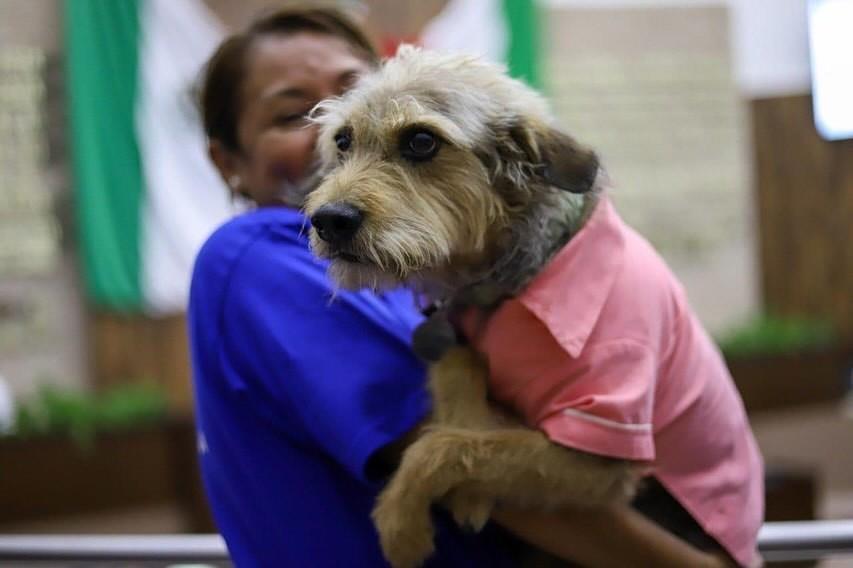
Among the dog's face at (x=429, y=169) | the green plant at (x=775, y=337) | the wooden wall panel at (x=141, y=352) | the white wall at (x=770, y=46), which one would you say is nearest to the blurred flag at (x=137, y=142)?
the wooden wall panel at (x=141, y=352)

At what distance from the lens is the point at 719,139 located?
250 inches

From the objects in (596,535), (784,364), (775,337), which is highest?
(596,535)

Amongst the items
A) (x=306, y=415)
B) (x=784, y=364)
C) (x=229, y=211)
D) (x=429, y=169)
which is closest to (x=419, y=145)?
(x=429, y=169)

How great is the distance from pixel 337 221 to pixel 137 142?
4.09 m

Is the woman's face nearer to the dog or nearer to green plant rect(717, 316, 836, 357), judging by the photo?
the dog

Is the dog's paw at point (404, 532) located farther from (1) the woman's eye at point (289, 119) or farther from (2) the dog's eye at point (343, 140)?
(1) the woman's eye at point (289, 119)

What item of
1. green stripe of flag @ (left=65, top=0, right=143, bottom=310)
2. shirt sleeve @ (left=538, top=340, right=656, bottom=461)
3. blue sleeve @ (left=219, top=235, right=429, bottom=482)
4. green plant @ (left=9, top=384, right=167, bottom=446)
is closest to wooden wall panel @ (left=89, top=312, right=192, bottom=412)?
green plant @ (left=9, top=384, right=167, bottom=446)

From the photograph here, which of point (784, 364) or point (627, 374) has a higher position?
point (627, 374)

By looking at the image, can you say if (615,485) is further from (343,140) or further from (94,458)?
(94,458)

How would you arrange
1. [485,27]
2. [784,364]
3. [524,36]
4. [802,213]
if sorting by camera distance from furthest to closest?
[802,213] < [784,364] < [524,36] < [485,27]

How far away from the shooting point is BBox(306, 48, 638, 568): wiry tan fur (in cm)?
120

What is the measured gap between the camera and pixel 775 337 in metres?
6.21

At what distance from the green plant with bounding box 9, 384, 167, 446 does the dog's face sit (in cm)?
394

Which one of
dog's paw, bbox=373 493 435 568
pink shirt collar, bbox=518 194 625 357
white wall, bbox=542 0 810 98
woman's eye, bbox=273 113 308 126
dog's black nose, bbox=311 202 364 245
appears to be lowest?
white wall, bbox=542 0 810 98
